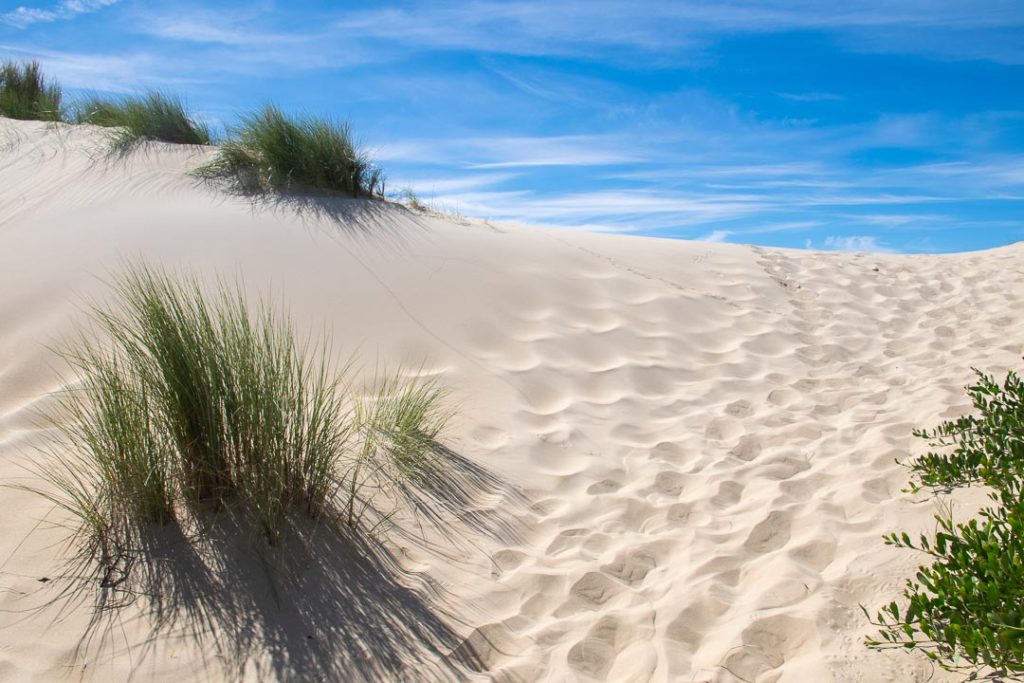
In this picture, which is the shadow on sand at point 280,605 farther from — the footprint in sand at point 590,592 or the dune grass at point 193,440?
the footprint in sand at point 590,592

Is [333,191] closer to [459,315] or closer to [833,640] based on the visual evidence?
[459,315]

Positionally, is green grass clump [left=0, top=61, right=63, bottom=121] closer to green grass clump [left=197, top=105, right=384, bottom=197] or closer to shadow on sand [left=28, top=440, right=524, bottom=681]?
green grass clump [left=197, top=105, right=384, bottom=197]

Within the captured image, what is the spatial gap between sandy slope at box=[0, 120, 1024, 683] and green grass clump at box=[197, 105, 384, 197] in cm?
38

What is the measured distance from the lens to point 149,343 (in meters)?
2.36

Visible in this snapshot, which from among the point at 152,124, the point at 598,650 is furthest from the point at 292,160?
the point at 598,650

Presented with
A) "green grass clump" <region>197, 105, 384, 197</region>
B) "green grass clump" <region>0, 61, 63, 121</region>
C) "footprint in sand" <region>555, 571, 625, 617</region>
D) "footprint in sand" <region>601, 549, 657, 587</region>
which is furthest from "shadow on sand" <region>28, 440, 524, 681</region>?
"green grass clump" <region>0, 61, 63, 121</region>

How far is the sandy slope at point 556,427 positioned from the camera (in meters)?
2.11

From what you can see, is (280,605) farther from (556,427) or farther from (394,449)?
(556,427)

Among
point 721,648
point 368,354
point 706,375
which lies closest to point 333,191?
point 368,354

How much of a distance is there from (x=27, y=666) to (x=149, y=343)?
972mm

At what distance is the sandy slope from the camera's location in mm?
2111

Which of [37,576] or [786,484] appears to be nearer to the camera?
[37,576]

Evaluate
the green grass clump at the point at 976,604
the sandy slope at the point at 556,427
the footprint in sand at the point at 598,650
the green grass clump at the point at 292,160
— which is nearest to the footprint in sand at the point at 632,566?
the sandy slope at the point at 556,427

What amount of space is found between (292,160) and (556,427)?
4.11 m
